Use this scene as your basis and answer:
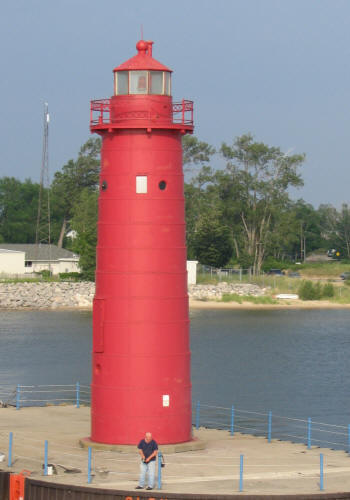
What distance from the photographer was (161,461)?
20422mm

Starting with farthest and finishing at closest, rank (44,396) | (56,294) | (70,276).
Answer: (70,276), (56,294), (44,396)

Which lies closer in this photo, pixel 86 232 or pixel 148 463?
pixel 148 463

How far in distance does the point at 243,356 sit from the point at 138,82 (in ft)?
141

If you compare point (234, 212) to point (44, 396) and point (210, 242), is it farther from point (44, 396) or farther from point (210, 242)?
point (44, 396)

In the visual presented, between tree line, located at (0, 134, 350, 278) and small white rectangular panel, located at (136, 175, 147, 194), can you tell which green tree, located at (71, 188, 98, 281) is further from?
small white rectangular panel, located at (136, 175, 147, 194)

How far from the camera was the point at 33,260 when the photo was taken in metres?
118

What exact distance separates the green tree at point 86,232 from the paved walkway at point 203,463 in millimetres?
78923

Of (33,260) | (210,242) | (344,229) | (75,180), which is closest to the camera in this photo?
(210,242)

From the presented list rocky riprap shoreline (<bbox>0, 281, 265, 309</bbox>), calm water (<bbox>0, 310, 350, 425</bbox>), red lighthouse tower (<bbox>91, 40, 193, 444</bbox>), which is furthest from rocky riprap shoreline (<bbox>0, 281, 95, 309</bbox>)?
red lighthouse tower (<bbox>91, 40, 193, 444</bbox>)

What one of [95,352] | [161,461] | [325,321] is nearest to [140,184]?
[95,352]

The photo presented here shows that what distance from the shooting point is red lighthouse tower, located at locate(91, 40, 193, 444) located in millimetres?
23594

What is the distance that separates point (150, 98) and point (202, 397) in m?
24.3

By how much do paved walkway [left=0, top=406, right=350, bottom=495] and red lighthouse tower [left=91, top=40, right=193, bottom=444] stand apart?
104 cm

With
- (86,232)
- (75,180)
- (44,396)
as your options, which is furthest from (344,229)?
(44,396)
